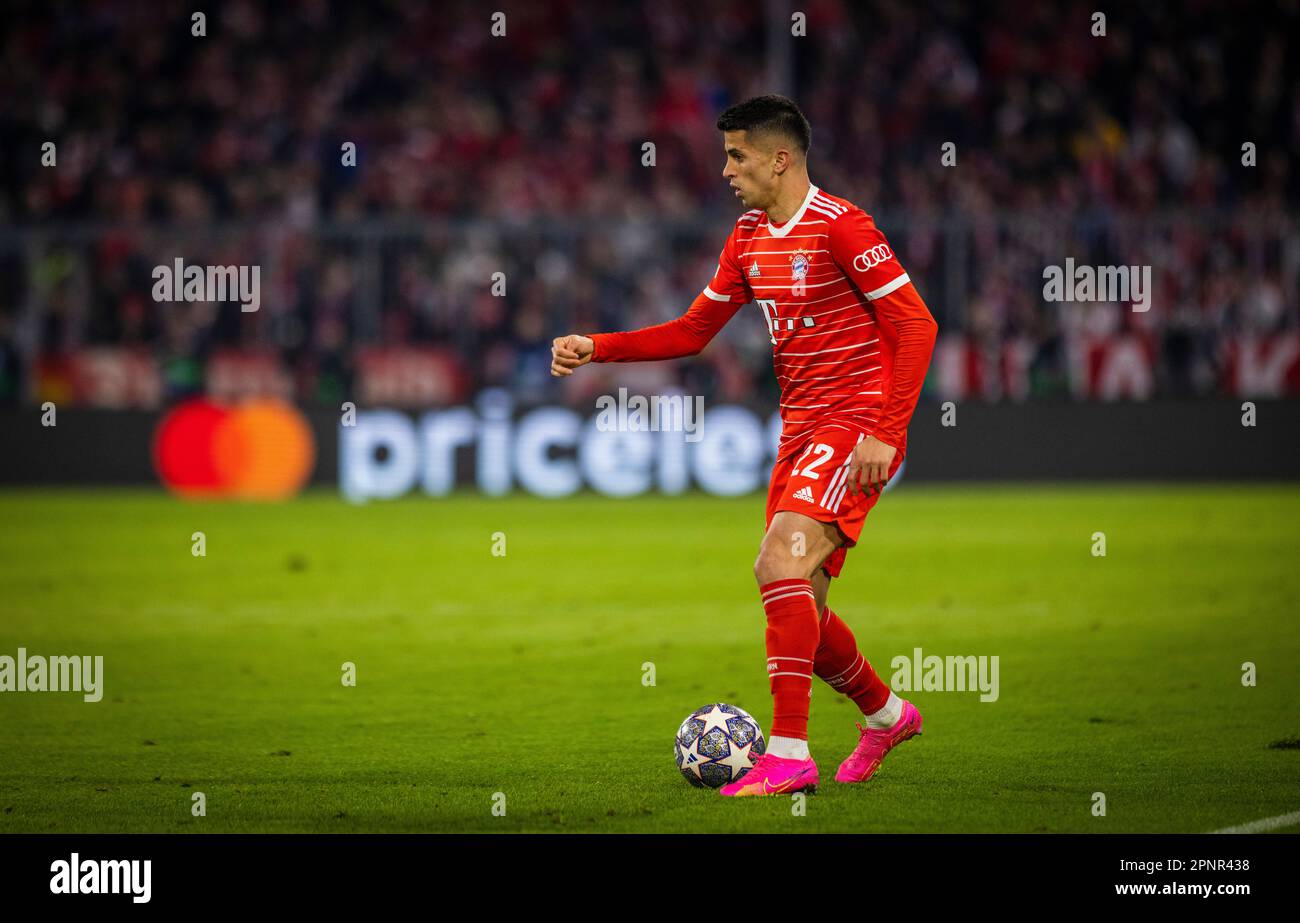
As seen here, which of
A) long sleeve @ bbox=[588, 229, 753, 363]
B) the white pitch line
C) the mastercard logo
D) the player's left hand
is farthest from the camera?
the mastercard logo

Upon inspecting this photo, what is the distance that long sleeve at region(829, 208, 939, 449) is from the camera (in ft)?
21.8

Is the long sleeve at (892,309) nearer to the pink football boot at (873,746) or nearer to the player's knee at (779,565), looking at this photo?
the player's knee at (779,565)

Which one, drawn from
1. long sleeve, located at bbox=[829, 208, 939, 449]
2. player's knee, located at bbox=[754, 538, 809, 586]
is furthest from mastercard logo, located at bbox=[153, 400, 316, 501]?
long sleeve, located at bbox=[829, 208, 939, 449]

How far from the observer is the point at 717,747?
275 inches

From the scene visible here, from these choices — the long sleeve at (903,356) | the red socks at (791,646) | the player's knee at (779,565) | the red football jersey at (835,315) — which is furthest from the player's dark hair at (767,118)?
the red socks at (791,646)

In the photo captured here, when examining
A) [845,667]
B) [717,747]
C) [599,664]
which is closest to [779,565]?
[845,667]

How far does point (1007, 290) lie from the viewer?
20.4m

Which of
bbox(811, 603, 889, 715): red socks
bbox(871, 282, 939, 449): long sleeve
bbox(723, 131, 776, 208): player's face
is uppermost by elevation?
bbox(723, 131, 776, 208): player's face

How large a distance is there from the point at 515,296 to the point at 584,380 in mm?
1299

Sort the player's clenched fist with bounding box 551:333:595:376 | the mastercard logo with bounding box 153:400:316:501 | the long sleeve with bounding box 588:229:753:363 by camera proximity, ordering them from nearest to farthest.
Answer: the player's clenched fist with bounding box 551:333:595:376 < the long sleeve with bounding box 588:229:753:363 < the mastercard logo with bounding box 153:400:316:501

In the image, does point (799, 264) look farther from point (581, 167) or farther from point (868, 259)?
point (581, 167)

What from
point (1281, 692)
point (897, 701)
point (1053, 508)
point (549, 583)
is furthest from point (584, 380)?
point (897, 701)

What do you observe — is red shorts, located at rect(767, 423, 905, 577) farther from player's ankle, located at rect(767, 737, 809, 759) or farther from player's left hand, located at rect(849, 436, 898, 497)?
player's ankle, located at rect(767, 737, 809, 759)
